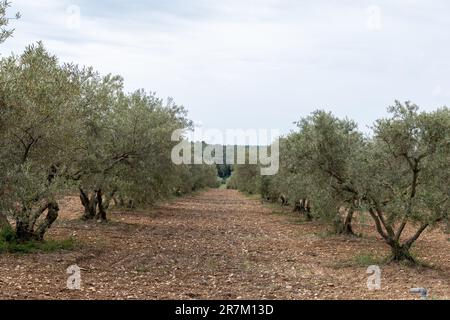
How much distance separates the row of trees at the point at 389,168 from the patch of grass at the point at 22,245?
30.4ft

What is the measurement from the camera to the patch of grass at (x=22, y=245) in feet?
63.1

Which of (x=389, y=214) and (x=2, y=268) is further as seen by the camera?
(x=389, y=214)

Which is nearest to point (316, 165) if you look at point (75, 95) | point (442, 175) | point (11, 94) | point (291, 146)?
point (291, 146)

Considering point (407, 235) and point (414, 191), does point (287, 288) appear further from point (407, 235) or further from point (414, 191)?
point (407, 235)

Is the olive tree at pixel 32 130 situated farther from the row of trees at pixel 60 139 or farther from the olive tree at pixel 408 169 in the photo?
the olive tree at pixel 408 169

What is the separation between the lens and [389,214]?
1828 cm

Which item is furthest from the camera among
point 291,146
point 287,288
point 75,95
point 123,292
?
point 291,146

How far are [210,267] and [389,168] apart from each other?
654 cm

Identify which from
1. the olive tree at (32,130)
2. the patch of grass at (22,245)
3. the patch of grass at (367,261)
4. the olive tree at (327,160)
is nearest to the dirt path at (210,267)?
the patch of grass at (367,261)

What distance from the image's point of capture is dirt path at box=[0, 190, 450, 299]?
14039 millimetres

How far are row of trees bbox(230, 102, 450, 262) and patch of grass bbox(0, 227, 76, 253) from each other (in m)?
→ 9.27

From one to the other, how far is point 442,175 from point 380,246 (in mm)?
8355

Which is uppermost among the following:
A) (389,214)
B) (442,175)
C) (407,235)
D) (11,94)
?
(11,94)

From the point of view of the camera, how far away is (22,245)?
19.6m
